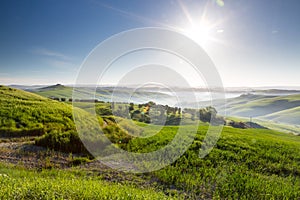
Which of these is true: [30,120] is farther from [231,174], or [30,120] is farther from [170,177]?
[231,174]

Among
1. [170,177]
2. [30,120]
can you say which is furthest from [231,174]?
[30,120]

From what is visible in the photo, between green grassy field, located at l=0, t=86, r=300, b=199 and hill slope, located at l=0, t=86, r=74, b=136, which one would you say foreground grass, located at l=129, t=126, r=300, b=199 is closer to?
green grassy field, located at l=0, t=86, r=300, b=199

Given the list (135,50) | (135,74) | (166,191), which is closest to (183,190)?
(166,191)

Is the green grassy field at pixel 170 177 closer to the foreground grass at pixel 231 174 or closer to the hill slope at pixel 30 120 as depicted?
the foreground grass at pixel 231 174

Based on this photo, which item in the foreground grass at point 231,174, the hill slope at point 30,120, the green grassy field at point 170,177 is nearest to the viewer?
the green grassy field at point 170,177

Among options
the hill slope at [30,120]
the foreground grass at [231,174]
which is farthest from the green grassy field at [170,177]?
the hill slope at [30,120]

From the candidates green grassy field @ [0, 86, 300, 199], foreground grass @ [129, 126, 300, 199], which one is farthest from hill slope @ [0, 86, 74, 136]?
foreground grass @ [129, 126, 300, 199]

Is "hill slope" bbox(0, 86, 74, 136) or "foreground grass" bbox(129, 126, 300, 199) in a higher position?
"hill slope" bbox(0, 86, 74, 136)

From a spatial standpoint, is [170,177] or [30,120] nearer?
[170,177]

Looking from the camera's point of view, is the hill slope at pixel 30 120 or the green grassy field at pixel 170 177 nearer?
the green grassy field at pixel 170 177

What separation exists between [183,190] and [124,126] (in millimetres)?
8805

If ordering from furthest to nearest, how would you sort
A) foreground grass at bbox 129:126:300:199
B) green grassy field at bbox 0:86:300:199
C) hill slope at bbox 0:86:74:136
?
hill slope at bbox 0:86:74:136
foreground grass at bbox 129:126:300:199
green grassy field at bbox 0:86:300:199

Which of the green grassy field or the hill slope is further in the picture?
the hill slope

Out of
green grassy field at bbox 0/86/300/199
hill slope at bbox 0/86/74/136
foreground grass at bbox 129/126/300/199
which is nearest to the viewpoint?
green grassy field at bbox 0/86/300/199
